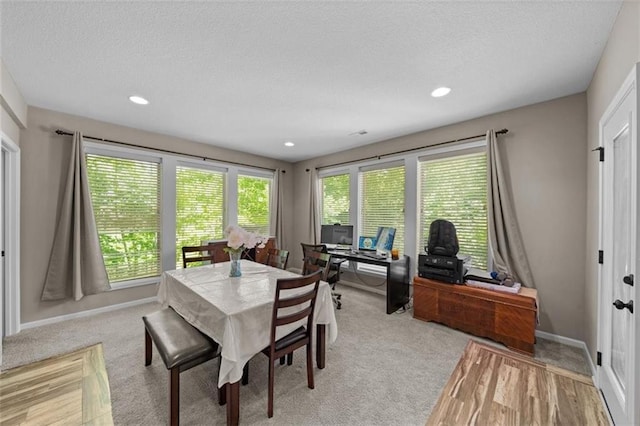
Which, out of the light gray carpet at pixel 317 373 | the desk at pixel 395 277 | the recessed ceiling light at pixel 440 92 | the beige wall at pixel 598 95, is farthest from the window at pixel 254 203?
the beige wall at pixel 598 95

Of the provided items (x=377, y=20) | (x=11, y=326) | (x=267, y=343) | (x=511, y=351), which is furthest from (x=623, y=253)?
(x=11, y=326)

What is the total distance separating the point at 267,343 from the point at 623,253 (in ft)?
8.02

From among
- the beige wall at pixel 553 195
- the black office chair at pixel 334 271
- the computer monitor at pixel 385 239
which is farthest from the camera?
the computer monitor at pixel 385 239

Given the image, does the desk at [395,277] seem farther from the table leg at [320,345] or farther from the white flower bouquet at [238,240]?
the white flower bouquet at [238,240]

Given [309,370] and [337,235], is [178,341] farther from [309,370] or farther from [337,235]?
[337,235]

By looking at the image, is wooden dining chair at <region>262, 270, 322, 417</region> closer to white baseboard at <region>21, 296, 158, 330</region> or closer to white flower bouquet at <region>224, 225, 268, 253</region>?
white flower bouquet at <region>224, 225, 268, 253</region>

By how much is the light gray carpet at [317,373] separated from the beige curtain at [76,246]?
0.43 meters

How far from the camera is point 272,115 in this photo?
3146 mm

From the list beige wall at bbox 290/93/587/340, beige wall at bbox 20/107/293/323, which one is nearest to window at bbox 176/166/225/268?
beige wall at bbox 20/107/293/323

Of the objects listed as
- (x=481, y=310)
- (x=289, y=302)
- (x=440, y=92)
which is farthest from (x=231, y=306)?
A: (x=440, y=92)

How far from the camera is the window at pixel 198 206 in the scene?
420 cm

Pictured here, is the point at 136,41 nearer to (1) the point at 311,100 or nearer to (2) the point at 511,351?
(1) the point at 311,100

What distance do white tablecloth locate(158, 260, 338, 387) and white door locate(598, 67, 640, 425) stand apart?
1.83 m

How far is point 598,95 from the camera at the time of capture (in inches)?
82.5
